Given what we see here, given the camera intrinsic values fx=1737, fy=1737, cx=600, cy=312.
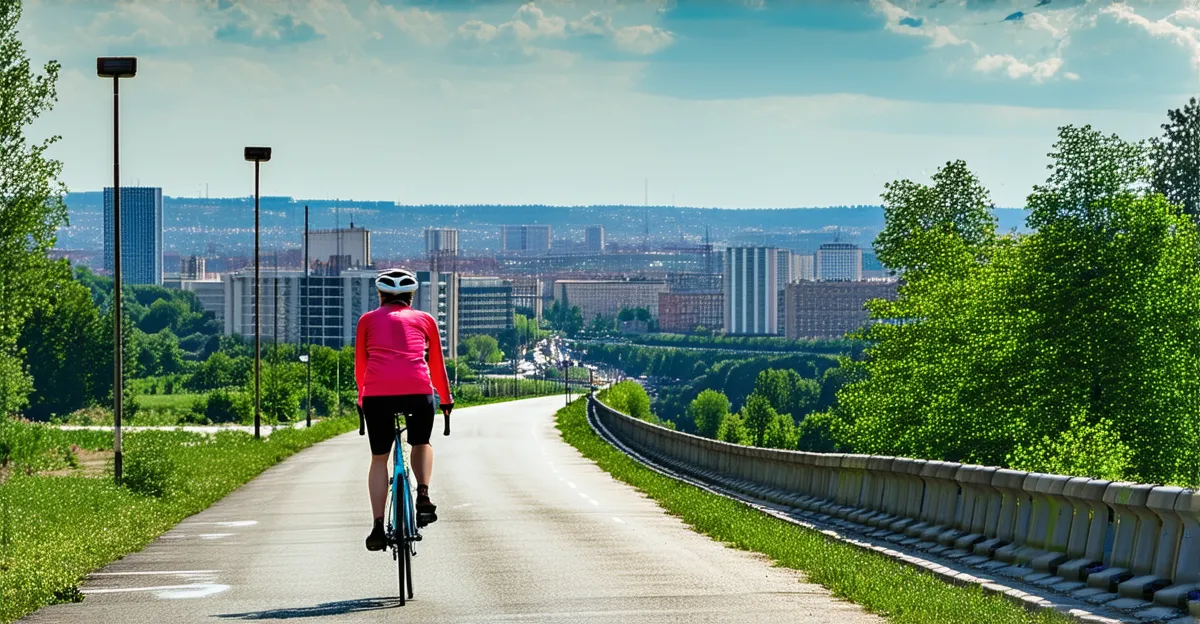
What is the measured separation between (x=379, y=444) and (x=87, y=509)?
11551 millimetres

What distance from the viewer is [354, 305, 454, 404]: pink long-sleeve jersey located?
12062 millimetres

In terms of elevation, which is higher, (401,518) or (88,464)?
(401,518)

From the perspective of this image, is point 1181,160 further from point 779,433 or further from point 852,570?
point 779,433

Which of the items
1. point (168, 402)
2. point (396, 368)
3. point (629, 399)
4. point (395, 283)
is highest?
point (395, 283)

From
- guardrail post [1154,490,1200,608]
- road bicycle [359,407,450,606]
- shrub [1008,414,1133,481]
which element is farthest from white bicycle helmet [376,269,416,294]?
shrub [1008,414,1133,481]

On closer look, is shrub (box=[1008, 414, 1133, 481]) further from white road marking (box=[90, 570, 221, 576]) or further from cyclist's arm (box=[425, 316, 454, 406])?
cyclist's arm (box=[425, 316, 454, 406])

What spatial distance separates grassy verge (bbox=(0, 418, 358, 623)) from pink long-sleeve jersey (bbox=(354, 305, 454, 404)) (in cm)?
308

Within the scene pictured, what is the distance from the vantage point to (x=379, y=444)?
12.3 metres

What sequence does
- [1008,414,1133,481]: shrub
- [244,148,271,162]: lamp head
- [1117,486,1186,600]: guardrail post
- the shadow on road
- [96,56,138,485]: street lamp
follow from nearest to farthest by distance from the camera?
[1117,486,1186,600]: guardrail post
the shadow on road
[96,56,138,485]: street lamp
[244,148,271,162]: lamp head
[1008,414,1133,481]: shrub

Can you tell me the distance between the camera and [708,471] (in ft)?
122

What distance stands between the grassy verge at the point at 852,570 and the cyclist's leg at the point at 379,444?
355 centimetres

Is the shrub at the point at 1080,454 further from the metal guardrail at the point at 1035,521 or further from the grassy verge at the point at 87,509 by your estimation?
the metal guardrail at the point at 1035,521

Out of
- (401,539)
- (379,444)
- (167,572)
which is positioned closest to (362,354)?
(379,444)

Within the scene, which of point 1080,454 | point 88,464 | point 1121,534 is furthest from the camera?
point 1080,454
